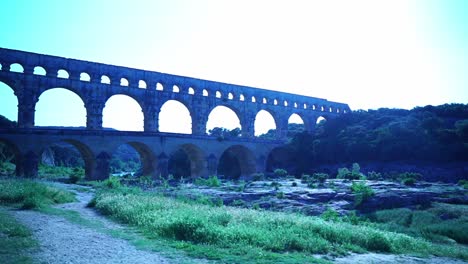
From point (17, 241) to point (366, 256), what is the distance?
655 centimetres

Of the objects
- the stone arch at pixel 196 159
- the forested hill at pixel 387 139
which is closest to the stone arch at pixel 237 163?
the stone arch at pixel 196 159

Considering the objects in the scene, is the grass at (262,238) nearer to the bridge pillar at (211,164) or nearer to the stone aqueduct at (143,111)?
the stone aqueduct at (143,111)

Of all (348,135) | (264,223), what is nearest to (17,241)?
(264,223)

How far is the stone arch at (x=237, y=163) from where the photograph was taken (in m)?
35.1

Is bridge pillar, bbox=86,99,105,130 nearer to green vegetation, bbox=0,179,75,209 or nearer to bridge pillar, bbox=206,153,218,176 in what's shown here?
bridge pillar, bbox=206,153,218,176

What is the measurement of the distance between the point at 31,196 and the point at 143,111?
18.0 m

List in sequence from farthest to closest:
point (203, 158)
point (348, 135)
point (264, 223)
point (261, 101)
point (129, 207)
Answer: point (261, 101)
point (348, 135)
point (203, 158)
point (129, 207)
point (264, 223)

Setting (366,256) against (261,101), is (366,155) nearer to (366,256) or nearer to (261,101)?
(261,101)

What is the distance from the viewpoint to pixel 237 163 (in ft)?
123

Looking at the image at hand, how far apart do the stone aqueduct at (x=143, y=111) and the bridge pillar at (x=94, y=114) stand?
0.07 metres

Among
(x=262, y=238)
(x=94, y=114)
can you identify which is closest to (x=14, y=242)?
(x=262, y=238)

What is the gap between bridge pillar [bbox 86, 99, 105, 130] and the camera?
92.6 feet

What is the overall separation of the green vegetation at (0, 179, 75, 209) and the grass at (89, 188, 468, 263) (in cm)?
360

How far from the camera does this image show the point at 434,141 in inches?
1242
